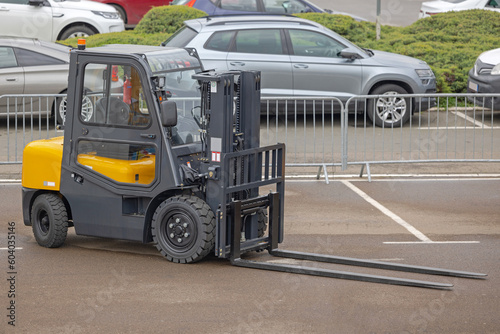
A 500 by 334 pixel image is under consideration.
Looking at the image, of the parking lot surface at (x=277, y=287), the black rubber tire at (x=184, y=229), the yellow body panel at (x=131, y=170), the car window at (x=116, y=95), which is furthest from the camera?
the yellow body panel at (x=131, y=170)

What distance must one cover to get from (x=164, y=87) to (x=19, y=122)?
6808 mm

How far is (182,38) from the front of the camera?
593 inches

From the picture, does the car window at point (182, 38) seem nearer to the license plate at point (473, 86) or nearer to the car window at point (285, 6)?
the car window at point (285, 6)

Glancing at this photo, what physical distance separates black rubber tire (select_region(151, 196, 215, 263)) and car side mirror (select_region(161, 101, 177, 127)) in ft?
2.45

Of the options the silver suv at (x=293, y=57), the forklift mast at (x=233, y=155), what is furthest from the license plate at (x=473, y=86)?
the forklift mast at (x=233, y=155)

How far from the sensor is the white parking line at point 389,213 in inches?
364

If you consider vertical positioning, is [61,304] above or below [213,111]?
below

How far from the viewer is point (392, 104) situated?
14.0m

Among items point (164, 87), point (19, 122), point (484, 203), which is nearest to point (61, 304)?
point (164, 87)

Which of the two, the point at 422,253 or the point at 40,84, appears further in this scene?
the point at 40,84

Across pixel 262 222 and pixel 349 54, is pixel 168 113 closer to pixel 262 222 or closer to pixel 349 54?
pixel 262 222

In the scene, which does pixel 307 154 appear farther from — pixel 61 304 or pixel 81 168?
pixel 61 304

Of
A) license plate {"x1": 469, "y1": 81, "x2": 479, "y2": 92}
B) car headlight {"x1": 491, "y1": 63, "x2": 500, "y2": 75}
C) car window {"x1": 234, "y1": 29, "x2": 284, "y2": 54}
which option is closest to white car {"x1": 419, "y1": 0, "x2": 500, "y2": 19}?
license plate {"x1": 469, "y1": 81, "x2": 479, "y2": 92}

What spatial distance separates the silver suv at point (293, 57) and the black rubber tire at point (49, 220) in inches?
259
